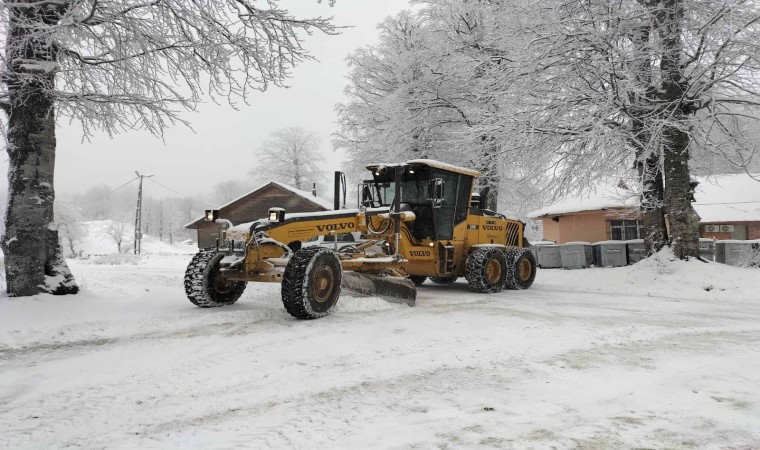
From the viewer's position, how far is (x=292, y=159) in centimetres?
4306

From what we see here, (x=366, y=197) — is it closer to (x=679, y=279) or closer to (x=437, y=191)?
(x=437, y=191)

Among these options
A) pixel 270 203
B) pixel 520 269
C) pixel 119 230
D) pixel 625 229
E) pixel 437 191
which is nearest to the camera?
pixel 437 191

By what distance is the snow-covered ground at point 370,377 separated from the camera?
2299 millimetres

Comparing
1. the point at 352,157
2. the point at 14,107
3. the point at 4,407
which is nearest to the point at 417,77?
the point at 352,157

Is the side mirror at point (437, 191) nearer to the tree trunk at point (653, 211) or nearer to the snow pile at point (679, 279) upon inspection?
the snow pile at point (679, 279)

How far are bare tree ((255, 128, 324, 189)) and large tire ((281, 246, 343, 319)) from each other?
37580 mm

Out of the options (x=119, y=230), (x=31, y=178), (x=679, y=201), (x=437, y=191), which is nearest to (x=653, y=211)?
(x=679, y=201)

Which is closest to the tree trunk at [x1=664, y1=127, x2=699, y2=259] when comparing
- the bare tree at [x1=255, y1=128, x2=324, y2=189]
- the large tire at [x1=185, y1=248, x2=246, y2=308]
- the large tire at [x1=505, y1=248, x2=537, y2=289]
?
the large tire at [x1=505, y1=248, x2=537, y2=289]

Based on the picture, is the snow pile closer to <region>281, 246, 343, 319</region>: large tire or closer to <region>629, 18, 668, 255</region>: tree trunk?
<region>629, 18, 668, 255</region>: tree trunk

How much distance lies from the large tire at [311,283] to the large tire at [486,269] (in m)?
4.02

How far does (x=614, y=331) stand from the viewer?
16.4 feet

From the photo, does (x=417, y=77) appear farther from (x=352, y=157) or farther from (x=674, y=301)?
(x=674, y=301)

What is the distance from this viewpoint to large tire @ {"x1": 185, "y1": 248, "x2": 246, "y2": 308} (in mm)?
6195

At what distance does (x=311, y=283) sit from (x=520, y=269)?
256 inches
